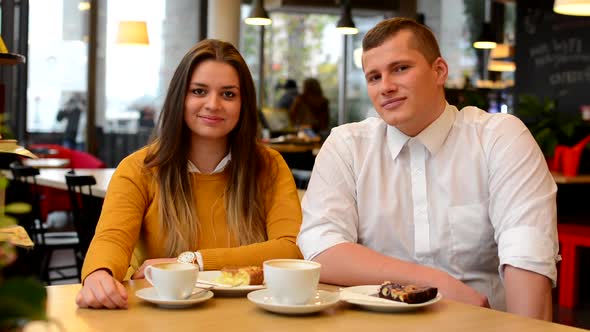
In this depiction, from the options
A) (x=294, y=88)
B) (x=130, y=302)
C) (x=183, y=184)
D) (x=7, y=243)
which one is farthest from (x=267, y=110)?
(x=7, y=243)

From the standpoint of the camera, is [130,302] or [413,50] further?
[413,50]

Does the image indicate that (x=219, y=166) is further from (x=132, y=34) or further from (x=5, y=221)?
(x=132, y=34)

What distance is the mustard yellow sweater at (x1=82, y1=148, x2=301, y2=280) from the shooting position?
2199mm

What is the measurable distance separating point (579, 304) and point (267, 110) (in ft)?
21.4

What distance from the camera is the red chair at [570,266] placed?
19.0 feet

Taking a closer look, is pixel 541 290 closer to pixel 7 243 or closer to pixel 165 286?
pixel 165 286

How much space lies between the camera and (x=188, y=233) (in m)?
2.41

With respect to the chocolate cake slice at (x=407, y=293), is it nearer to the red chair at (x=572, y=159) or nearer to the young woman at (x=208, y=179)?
the young woman at (x=208, y=179)

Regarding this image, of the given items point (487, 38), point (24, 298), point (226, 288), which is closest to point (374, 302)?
point (226, 288)

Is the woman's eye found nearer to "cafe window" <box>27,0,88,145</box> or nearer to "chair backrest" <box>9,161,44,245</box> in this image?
"chair backrest" <box>9,161,44,245</box>

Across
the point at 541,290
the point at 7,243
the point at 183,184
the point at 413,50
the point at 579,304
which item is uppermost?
the point at 413,50

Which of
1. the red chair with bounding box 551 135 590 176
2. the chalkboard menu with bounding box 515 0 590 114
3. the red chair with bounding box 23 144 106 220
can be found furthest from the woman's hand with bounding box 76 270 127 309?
the chalkboard menu with bounding box 515 0 590 114

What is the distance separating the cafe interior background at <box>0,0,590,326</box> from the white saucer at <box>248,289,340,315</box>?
233 inches

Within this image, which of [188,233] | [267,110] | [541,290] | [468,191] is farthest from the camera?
[267,110]
